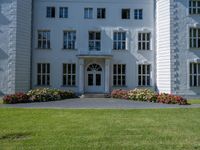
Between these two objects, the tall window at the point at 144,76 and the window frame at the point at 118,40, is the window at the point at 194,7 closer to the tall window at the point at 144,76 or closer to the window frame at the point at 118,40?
the window frame at the point at 118,40

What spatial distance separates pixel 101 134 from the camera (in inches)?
405

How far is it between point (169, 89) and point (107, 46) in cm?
749

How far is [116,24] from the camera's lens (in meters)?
34.8

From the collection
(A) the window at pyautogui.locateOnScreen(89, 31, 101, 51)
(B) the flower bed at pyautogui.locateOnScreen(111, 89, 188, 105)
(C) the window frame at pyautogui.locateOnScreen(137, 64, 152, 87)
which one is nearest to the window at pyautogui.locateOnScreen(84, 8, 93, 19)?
(A) the window at pyautogui.locateOnScreen(89, 31, 101, 51)

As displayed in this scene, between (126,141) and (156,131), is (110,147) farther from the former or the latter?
(156,131)

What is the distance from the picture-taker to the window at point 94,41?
34750 millimetres

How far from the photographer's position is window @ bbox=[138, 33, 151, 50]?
34.7 m

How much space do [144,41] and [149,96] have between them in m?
9.82

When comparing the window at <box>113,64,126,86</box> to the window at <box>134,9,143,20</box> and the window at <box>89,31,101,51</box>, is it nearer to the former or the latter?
the window at <box>89,31,101,51</box>

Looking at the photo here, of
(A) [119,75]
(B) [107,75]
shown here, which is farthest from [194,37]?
(B) [107,75]

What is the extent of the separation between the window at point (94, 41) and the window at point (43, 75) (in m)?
4.65

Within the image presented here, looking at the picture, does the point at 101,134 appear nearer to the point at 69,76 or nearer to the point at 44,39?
the point at 69,76

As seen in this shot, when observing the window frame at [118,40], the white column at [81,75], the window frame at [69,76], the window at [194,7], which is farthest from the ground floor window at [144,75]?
the window at [194,7]

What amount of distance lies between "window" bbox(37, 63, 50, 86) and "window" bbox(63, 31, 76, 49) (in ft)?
9.20
